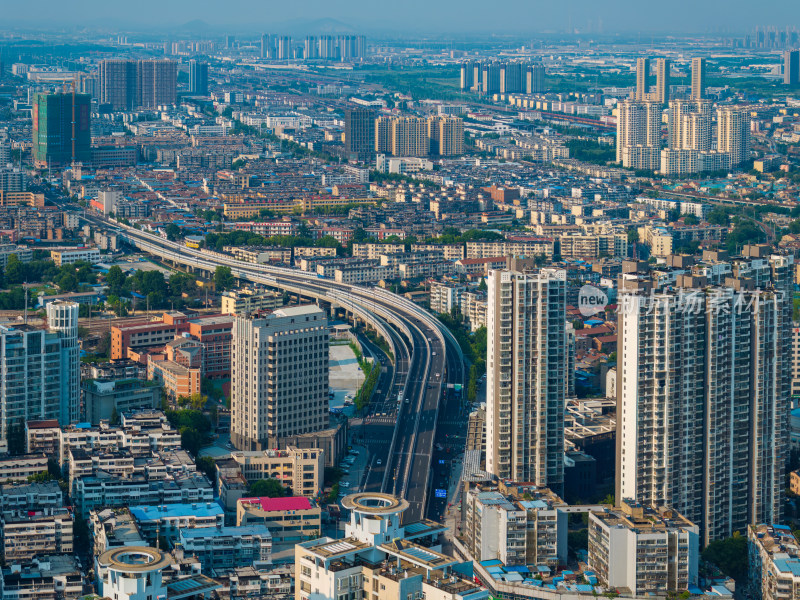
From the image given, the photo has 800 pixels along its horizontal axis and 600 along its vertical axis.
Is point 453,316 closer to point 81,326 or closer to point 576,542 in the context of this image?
point 81,326

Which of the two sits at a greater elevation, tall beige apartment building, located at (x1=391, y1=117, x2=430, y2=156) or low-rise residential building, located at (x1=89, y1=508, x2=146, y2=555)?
tall beige apartment building, located at (x1=391, y1=117, x2=430, y2=156)

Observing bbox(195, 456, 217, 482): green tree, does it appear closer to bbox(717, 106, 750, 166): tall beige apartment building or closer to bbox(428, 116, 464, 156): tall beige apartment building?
bbox(717, 106, 750, 166): tall beige apartment building

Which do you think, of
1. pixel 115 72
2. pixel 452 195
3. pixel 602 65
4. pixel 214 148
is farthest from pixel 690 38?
pixel 452 195

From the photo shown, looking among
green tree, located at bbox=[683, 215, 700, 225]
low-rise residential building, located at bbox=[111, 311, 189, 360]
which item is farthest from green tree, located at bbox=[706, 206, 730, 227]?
low-rise residential building, located at bbox=[111, 311, 189, 360]

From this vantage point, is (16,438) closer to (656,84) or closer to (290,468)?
(290,468)

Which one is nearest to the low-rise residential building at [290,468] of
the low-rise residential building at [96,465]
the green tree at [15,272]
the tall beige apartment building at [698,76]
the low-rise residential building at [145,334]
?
the low-rise residential building at [96,465]

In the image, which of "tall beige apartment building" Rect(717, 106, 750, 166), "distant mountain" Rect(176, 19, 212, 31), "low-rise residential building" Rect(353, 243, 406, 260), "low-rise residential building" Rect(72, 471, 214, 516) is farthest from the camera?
"distant mountain" Rect(176, 19, 212, 31)

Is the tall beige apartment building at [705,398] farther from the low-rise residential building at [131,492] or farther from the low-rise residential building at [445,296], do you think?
the low-rise residential building at [445,296]
